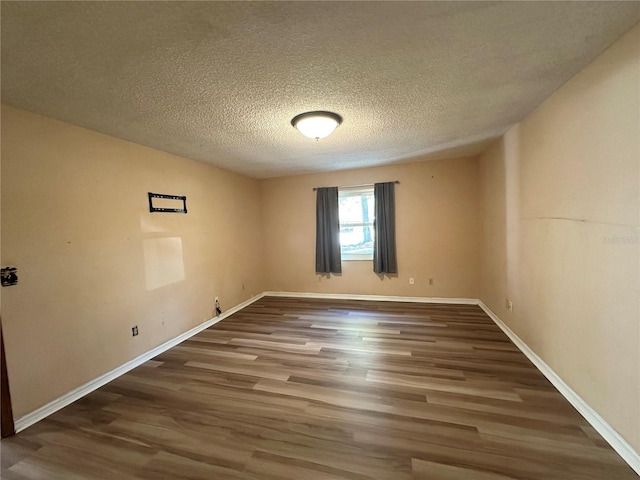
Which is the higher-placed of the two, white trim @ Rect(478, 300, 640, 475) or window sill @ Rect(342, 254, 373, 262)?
window sill @ Rect(342, 254, 373, 262)

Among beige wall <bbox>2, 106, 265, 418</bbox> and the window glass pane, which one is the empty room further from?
the window glass pane

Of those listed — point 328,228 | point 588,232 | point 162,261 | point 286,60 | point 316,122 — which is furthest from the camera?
point 328,228

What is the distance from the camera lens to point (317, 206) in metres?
4.73

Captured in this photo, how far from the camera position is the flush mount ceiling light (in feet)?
7.06

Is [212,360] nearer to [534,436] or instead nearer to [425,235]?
[534,436]

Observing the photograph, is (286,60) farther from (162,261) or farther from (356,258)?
(356,258)

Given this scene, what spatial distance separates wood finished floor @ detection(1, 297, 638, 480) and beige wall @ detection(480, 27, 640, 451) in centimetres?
34

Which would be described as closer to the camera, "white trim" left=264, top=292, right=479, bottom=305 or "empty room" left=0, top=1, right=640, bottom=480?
"empty room" left=0, top=1, right=640, bottom=480

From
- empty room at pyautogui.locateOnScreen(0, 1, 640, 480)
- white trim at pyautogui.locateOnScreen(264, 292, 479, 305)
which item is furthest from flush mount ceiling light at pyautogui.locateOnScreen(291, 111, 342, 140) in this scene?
white trim at pyautogui.locateOnScreen(264, 292, 479, 305)

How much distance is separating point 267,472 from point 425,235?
383 centimetres

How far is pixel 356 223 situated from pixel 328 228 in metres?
0.53

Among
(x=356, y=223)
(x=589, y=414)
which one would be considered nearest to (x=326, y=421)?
(x=589, y=414)

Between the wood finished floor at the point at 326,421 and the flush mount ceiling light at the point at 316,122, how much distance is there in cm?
221

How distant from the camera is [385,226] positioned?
14.4 ft
